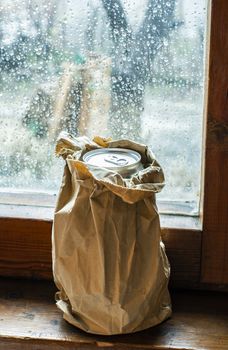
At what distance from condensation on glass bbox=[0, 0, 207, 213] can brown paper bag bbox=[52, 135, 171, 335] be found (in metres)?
0.13

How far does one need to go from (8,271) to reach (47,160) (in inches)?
8.7

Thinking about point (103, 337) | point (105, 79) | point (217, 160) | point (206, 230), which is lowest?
point (103, 337)

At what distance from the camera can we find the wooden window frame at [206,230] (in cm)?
108

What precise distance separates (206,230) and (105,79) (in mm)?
312

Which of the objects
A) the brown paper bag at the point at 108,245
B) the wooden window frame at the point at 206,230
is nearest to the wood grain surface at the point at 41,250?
the wooden window frame at the point at 206,230

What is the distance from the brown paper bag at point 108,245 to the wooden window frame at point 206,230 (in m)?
0.12

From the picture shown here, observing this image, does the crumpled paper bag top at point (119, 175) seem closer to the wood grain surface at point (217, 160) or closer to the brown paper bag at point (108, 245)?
the brown paper bag at point (108, 245)

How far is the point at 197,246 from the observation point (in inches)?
47.2

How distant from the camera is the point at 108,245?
1046 millimetres

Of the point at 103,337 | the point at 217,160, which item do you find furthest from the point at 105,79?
the point at 103,337

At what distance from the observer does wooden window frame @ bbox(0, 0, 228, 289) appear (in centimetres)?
108

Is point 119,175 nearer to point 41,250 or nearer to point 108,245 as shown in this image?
point 108,245

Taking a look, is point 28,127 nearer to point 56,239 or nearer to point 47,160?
point 47,160

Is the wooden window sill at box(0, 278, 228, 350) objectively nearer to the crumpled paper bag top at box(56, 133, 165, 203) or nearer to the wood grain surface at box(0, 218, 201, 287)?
the wood grain surface at box(0, 218, 201, 287)
